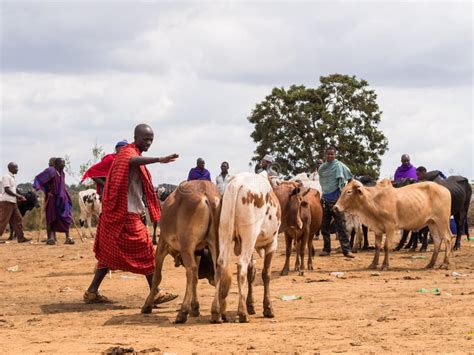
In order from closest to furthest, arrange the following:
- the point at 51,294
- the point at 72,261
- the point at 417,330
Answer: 1. the point at 417,330
2. the point at 51,294
3. the point at 72,261

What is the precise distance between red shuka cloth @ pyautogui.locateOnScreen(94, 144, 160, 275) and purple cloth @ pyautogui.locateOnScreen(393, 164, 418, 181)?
32.5 ft

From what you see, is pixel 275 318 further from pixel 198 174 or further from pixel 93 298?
pixel 198 174

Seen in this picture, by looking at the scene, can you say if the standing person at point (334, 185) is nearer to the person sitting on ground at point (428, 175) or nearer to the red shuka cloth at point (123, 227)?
the person sitting on ground at point (428, 175)

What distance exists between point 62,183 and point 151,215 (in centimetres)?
1060

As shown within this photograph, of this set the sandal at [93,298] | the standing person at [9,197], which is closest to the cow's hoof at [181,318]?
the sandal at [93,298]

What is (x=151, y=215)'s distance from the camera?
34.3 ft

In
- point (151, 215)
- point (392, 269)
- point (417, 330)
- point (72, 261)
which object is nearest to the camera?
point (417, 330)

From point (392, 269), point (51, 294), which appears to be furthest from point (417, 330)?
point (392, 269)

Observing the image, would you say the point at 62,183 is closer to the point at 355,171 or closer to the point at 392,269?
the point at 392,269

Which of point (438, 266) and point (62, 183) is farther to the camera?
point (62, 183)

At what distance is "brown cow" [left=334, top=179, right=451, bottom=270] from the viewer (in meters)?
15.2

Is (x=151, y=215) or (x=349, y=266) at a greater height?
(x=151, y=215)

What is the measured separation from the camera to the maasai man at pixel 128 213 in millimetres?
10070

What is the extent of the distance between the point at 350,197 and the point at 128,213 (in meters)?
6.23
